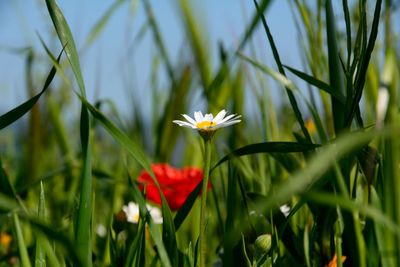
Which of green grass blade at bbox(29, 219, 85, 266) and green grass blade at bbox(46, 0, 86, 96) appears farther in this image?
green grass blade at bbox(46, 0, 86, 96)

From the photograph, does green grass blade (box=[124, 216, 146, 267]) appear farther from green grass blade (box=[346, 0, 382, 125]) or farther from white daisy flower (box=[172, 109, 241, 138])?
green grass blade (box=[346, 0, 382, 125])

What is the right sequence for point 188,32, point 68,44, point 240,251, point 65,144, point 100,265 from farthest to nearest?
point 65,144, point 188,32, point 100,265, point 240,251, point 68,44

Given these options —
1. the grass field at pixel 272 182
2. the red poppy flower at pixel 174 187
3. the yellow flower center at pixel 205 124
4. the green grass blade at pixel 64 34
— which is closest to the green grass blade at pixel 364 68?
the grass field at pixel 272 182

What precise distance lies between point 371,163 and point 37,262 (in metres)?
0.30

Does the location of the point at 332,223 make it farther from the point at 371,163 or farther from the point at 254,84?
the point at 254,84

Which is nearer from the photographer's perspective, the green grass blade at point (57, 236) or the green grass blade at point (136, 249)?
the green grass blade at point (57, 236)

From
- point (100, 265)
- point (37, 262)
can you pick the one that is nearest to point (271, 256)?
point (37, 262)

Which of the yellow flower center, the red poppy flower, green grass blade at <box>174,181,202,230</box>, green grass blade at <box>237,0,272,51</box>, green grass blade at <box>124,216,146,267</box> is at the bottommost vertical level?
the red poppy flower

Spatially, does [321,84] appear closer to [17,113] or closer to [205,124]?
[205,124]

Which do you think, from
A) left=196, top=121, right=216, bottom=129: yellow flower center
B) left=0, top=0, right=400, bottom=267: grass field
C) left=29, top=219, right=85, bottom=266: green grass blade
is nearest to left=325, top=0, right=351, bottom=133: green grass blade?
left=0, top=0, right=400, bottom=267: grass field

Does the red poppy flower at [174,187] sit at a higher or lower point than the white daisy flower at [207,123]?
lower

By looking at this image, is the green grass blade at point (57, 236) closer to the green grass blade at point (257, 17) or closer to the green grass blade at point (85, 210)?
the green grass blade at point (85, 210)

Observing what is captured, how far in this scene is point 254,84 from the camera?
4.02 feet

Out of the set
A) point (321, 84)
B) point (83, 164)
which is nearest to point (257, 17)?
point (321, 84)
